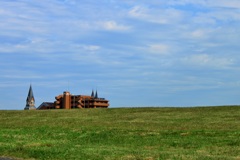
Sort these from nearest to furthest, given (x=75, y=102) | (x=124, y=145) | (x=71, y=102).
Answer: (x=124, y=145) → (x=71, y=102) → (x=75, y=102)

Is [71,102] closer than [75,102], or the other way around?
[71,102]

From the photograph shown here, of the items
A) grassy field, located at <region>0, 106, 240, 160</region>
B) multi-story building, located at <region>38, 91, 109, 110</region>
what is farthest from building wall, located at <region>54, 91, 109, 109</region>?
grassy field, located at <region>0, 106, 240, 160</region>

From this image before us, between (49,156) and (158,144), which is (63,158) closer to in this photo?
(49,156)

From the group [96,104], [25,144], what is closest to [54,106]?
[96,104]

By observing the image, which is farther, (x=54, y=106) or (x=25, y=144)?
(x=54, y=106)

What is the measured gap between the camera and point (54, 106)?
113250 mm

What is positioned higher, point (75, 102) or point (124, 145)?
point (75, 102)

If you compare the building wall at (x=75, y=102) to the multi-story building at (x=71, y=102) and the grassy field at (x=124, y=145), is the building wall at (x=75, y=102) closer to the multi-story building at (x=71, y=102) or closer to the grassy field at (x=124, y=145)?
the multi-story building at (x=71, y=102)

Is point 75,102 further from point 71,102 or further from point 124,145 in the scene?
point 124,145

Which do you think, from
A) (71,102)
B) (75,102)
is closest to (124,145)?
(71,102)

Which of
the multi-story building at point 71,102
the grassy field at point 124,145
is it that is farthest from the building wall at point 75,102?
the grassy field at point 124,145

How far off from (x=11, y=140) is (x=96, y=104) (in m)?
128

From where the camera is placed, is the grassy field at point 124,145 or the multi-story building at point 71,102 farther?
the multi-story building at point 71,102

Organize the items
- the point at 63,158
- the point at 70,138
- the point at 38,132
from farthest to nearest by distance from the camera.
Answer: the point at 38,132, the point at 70,138, the point at 63,158
